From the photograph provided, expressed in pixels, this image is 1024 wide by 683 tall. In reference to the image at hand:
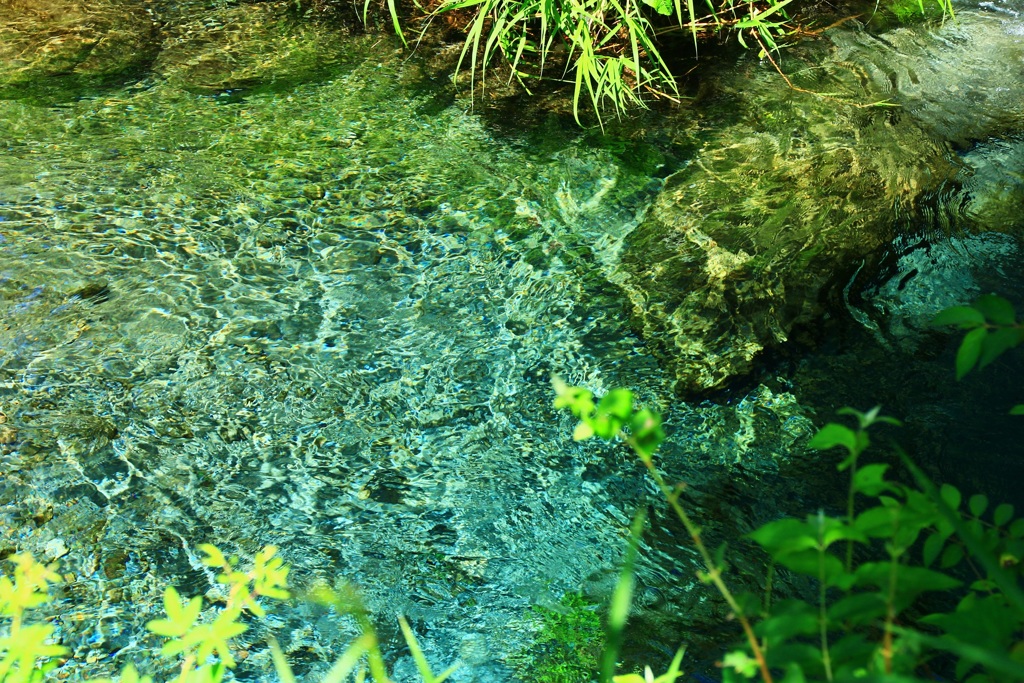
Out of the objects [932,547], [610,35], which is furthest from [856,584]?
[610,35]

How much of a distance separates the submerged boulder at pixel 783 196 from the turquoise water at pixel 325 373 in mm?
149

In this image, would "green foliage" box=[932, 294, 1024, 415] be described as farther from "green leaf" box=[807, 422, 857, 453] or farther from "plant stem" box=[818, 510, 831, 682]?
"plant stem" box=[818, 510, 831, 682]

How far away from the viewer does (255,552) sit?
6.57ft

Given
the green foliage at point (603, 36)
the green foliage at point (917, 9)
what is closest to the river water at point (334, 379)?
the green foliage at point (603, 36)

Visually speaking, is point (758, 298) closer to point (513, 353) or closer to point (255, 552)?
point (513, 353)

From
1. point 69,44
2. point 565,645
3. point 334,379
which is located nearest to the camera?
point 565,645

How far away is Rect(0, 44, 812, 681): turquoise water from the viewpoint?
1.95 metres

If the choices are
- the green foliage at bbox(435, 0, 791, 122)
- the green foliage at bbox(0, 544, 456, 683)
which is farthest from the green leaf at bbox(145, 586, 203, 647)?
the green foliage at bbox(435, 0, 791, 122)

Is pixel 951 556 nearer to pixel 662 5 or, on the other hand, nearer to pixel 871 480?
pixel 871 480

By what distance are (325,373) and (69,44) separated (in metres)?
2.84

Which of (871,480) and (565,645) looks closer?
(871,480)

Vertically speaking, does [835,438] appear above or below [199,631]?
above

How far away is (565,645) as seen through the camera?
1.82 metres

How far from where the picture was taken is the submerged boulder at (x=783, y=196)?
253cm
